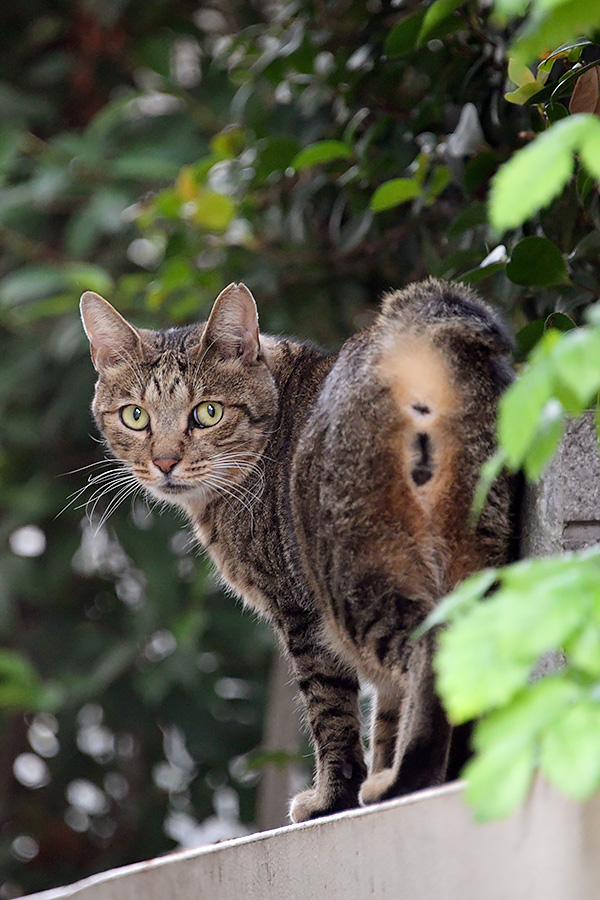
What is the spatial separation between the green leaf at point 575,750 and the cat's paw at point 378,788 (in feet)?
2.67

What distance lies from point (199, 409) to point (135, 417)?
0.49 ft

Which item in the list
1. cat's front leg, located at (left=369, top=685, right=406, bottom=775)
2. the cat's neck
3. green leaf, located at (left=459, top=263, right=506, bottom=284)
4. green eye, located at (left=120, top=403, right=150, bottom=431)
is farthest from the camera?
green eye, located at (left=120, top=403, right=150, bottom=431)

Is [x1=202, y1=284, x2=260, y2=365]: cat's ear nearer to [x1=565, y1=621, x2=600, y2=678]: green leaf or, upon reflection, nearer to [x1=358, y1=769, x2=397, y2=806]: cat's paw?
[x1=358, y1=769, x2=397, y2=806]: cat's paw

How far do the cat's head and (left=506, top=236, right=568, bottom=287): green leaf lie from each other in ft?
2.14

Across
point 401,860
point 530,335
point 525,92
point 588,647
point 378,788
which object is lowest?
point 378,788

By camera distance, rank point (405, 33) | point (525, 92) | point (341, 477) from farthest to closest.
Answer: point (405, 33)
point (525, 92)
point (341, 477)

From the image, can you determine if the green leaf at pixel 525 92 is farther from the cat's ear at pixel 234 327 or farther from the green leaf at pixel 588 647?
the green leaf at pixel 588 647

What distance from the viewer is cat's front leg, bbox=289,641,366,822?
1.99m

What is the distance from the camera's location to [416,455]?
5.25 feet

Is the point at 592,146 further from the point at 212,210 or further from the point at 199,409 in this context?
the point at 212,210

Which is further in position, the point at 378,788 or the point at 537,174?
the point at 378,788

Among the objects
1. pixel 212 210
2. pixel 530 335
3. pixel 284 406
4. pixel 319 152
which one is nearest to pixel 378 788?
pixel 530 335

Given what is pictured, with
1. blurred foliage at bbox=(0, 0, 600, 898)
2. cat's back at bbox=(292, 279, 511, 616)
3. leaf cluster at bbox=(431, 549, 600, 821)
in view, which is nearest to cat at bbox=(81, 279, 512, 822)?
cat's back at bbox=(292, 279, 511, 616)

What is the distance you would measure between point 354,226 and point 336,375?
0.93 m
